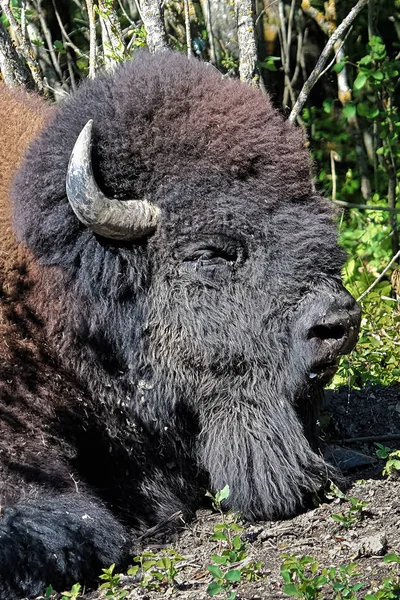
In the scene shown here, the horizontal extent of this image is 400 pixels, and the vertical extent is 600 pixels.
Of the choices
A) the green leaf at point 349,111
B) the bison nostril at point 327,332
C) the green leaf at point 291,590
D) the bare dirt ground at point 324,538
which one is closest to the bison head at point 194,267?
the bison nostril at point 327,332

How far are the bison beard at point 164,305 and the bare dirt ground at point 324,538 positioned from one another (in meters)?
0.17

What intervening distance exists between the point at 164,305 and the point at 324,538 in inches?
50.6

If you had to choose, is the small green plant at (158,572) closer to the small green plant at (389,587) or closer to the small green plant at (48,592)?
the small green plant at (48,592)

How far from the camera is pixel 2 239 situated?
4422mm

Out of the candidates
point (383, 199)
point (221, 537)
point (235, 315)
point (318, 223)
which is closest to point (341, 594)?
point (221, 537)

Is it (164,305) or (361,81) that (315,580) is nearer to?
(164,305)

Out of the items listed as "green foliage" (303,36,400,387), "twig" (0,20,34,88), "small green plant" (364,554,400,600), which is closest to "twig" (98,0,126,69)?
"twig" (0,20,34,88)

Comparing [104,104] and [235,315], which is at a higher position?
Result: [104,104]

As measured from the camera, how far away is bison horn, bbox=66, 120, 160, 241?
4.04 meters

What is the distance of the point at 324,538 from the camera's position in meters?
4.09

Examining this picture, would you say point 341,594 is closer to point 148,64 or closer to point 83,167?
point 83,167

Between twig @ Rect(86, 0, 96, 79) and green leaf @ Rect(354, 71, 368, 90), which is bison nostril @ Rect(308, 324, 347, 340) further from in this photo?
green leaf @ Rect(354, 71, 368, 90)

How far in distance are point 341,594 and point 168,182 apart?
1983 mm

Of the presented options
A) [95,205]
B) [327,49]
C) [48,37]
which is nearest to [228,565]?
[95,205]
